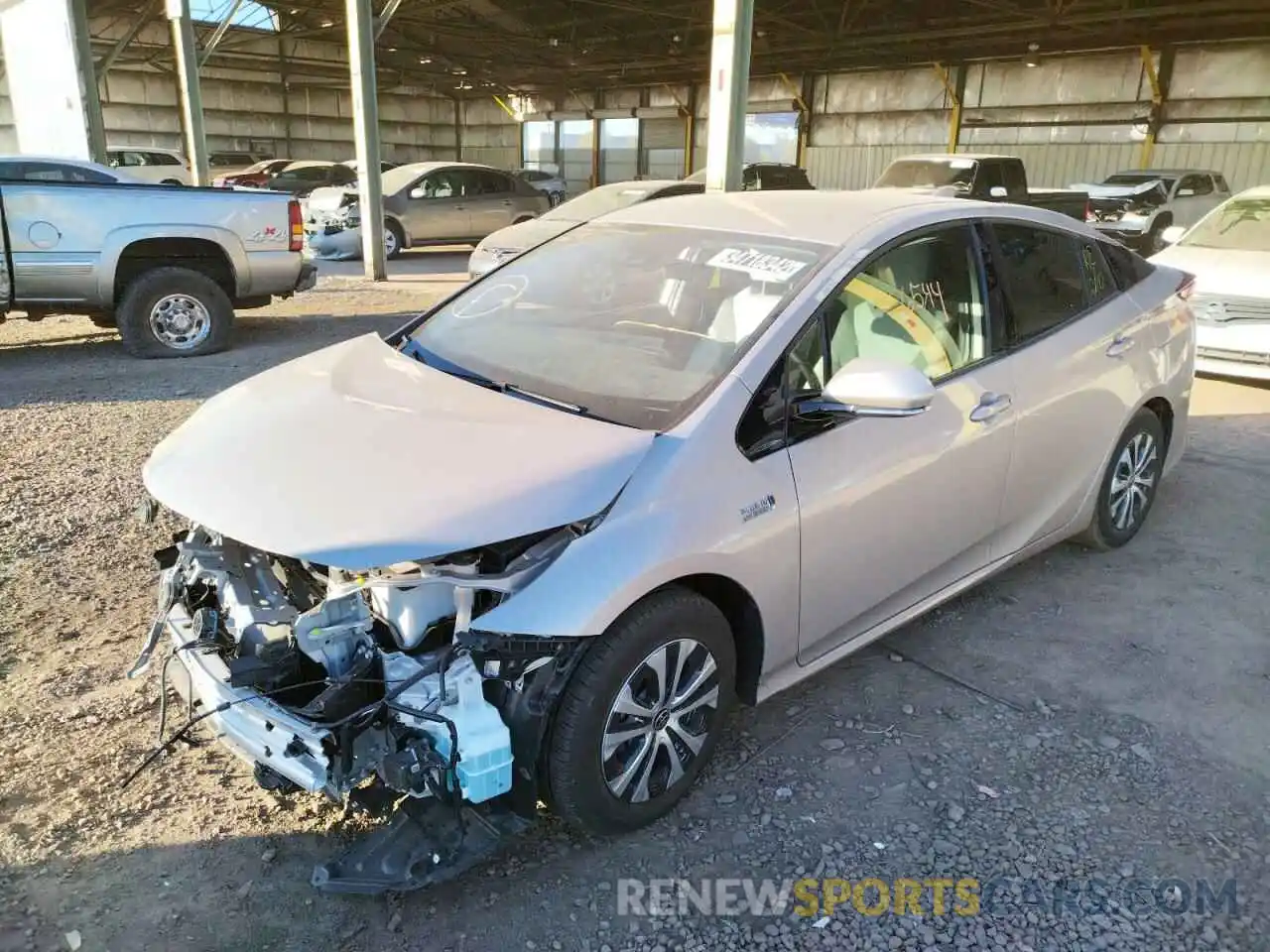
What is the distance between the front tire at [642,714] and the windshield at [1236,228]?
8.03 metres

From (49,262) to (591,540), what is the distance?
23.4 ft

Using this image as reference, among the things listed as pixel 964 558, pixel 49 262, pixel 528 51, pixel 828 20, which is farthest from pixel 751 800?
pixel 528 51

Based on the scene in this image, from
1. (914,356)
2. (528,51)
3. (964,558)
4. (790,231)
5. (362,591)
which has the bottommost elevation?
(964,558)

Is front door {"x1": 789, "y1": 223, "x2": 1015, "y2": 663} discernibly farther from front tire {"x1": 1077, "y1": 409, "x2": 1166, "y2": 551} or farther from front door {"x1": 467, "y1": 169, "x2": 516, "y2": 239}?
front door {"x1": 467, "y1": 169, "x2": 516, "y2": 239}

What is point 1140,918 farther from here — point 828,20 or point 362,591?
point 828,20

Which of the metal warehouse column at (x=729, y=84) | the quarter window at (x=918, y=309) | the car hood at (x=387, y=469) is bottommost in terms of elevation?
the car hood at (x=387, y=469)

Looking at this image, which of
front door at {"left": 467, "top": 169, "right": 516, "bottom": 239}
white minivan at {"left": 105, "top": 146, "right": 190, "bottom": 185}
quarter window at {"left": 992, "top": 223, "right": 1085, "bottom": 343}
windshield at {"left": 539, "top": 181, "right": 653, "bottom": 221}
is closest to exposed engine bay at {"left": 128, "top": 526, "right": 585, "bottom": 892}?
quarter window at {"left": 992, "top": 223, "right": 1085, "bottom": 343}

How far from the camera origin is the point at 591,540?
2.31 m

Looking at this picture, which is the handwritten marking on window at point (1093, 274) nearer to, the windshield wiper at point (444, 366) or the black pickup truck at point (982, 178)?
the windshield wiper at point (444, 366)

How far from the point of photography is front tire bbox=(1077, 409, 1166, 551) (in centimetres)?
426

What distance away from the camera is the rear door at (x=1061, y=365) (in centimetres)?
356

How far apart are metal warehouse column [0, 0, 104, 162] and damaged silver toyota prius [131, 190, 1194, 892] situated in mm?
13962

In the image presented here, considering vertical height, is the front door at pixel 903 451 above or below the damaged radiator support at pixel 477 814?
above

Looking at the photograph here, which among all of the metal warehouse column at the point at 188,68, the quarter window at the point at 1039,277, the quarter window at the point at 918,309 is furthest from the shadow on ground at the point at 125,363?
the metal warehouse column at the point at 188,68
